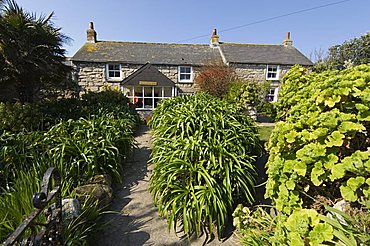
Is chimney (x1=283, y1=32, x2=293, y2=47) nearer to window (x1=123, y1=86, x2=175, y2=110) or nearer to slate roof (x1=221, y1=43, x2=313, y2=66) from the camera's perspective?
slate roof (x1=221, y1=43, x2=313, y2=66)

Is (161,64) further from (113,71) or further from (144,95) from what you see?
(113,71)

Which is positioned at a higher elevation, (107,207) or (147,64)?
(147,64)

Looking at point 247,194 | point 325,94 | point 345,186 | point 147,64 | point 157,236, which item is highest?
point 147,64

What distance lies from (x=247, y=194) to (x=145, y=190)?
6.22 ft

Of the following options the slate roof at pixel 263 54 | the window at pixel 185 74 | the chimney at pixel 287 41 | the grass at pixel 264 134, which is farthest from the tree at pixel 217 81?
the chimney at pixel 287 41

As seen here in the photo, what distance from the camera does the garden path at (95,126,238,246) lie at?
2.48 meters

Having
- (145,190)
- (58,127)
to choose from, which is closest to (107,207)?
(145,190)

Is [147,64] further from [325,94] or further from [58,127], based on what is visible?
[325,94]

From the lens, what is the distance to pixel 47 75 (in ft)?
22.9

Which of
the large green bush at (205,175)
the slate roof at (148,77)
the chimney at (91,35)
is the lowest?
the large green bush at (205,175)

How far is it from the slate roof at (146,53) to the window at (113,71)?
477 millimetres

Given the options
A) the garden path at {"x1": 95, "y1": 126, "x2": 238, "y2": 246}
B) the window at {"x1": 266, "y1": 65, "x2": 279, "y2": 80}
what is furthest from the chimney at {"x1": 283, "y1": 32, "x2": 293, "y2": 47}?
the garden path at {"x1": 95, "y1": 126, "x2": 238, "y2": 246}

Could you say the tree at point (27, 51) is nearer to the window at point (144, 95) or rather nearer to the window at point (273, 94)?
the window at point (144, 95)

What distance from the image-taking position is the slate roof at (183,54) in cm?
1601
